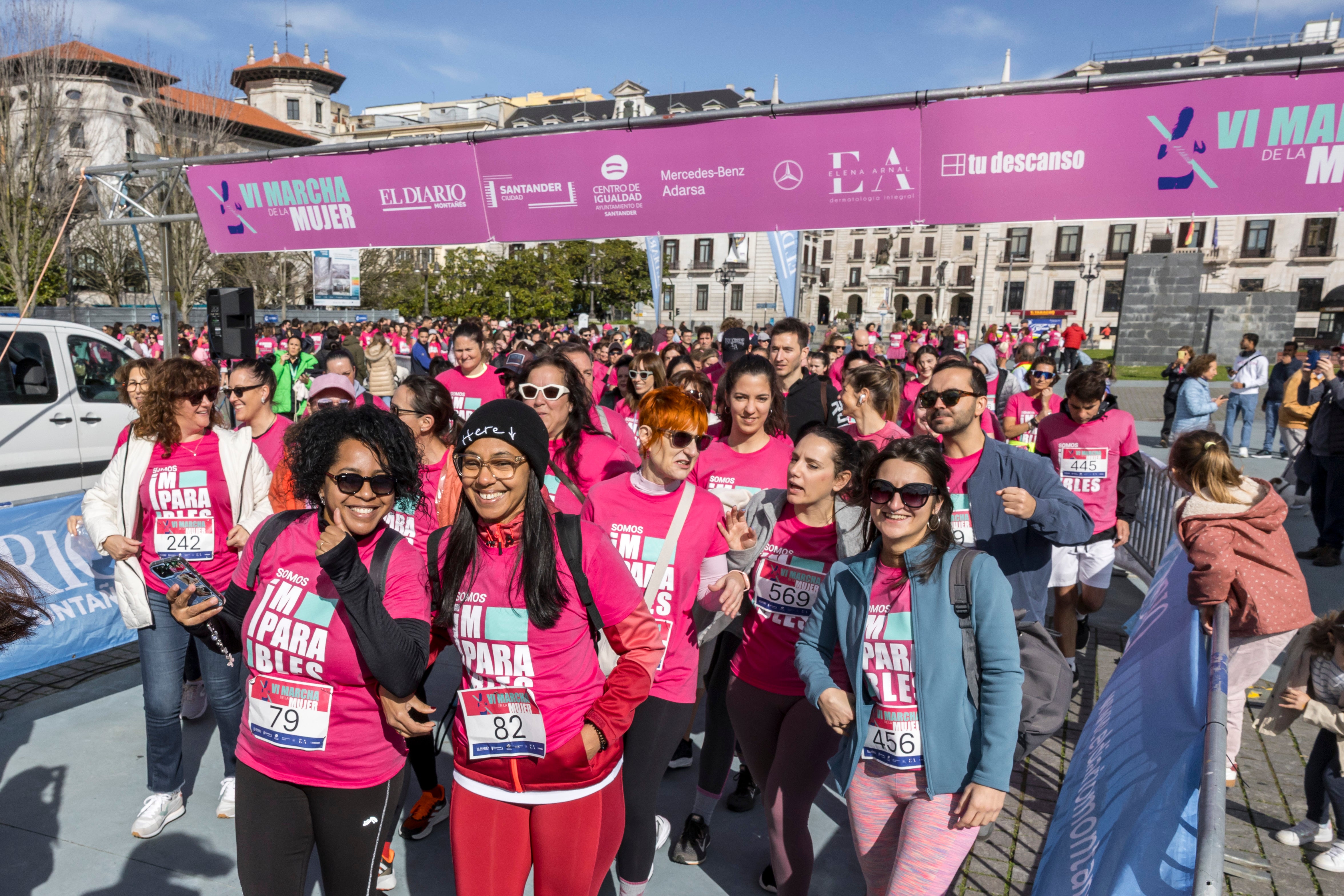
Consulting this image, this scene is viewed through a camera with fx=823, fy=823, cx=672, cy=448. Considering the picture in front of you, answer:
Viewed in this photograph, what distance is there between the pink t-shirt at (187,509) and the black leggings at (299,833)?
143 cm

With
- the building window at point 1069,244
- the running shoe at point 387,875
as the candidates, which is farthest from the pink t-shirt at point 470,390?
the building window at point 1069,244

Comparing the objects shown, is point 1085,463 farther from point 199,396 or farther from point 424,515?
point 199,396

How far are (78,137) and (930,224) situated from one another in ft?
161

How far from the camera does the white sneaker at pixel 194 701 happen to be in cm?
462

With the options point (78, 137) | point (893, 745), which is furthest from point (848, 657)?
point (78, 137)

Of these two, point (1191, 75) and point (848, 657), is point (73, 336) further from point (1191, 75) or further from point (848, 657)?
point (1191, 75)

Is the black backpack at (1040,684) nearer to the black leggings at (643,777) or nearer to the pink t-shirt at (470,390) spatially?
the black leggings at (643,777)

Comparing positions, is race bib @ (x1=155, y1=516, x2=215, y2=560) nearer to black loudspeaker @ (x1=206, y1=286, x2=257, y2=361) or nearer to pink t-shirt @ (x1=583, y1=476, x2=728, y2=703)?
pink t-shirt @ (x1=583, y1=476, x2=728, y2=703)

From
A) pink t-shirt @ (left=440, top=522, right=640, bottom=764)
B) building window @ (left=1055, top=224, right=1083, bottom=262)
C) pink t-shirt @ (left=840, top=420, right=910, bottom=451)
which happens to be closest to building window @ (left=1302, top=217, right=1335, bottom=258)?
building window @ (left=1055, top=224, right=1083, bottom=262)

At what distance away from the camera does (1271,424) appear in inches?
589

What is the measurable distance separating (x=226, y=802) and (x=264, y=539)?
1.96 m

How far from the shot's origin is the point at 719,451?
4.12 m

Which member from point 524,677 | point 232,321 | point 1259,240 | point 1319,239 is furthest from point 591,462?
point 1259,240

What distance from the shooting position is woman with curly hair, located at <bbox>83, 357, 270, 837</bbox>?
347 centimetres
